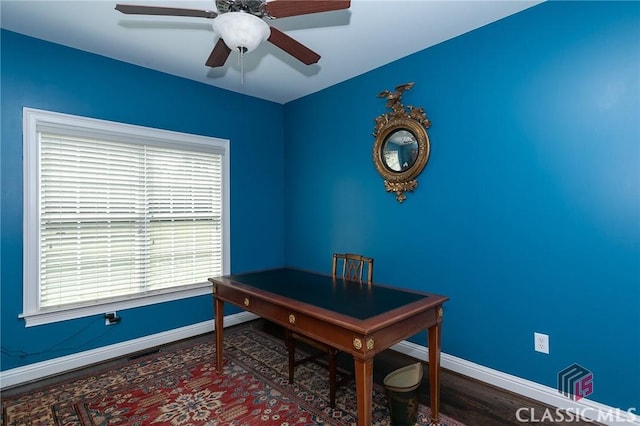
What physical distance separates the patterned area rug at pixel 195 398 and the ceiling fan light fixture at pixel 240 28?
85.8 inches

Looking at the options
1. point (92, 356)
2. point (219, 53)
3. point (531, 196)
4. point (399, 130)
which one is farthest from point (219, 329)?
point (531, 196)

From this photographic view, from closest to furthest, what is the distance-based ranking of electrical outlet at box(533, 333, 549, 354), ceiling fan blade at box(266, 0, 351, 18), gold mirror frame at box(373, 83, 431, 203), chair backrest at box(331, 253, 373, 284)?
ceiling fan blade at box(266, 0, 351, 18) → electrical outlet at box(533, 333, 549, 354) → chair backrest at box(331, 253, 373, 284) → gold mirror frame at box(373, 83, 431, 203)

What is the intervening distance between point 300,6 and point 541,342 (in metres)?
2.55

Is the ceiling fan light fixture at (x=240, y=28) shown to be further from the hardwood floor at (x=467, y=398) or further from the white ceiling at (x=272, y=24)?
the hardwood floor at (x=467, y=398)

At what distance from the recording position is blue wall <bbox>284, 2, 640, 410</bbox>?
188 cm

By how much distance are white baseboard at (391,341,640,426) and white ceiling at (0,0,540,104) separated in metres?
2.61

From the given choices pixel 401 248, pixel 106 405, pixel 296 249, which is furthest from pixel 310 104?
pixel 106 405

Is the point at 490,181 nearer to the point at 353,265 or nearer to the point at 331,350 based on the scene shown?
the point at 353,265

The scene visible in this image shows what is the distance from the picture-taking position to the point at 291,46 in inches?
74.0

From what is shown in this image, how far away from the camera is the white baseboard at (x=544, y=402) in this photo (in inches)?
Answer: 73.6

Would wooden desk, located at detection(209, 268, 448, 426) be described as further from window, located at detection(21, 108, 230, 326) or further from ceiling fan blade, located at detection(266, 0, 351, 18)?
ceiling fan blade, located at detection(266, 0, 351, 18)

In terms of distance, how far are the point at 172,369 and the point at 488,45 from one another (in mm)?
3600

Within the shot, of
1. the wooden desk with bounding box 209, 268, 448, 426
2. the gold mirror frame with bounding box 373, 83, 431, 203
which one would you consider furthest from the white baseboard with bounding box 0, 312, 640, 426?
the gold mirror frame with bounding box 373, 83, 431, 203

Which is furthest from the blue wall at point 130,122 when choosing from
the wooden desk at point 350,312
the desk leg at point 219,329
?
the wooden desk at point 350,312
